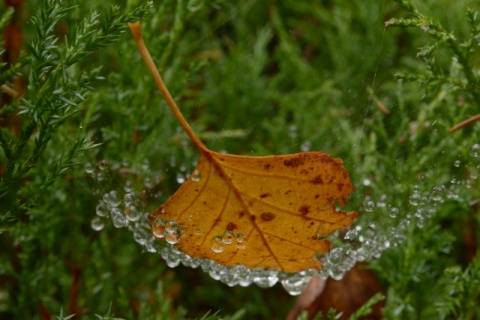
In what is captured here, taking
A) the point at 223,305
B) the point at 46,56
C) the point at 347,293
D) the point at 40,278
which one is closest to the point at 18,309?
the point at 40,278

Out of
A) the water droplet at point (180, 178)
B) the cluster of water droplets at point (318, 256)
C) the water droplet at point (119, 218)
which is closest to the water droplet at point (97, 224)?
the cluster of water droplets at point (318, 256)

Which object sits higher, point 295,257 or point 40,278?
point 295,257

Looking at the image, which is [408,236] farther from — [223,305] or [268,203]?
[223,305]

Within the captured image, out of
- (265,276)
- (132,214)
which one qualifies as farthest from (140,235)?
(265,276)

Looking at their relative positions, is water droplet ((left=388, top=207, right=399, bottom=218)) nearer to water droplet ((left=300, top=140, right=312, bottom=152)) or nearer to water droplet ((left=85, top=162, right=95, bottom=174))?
water droplet ((left=300, top=140, right=312, bottom=152))

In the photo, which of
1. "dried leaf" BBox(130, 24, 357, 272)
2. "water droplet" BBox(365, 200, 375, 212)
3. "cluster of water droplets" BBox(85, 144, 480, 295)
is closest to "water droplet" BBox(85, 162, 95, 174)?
"cluster of water droplets" BBox(85, 144, 480, 295)

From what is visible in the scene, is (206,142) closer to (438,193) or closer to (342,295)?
(342,295)
